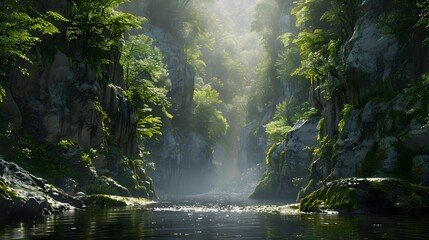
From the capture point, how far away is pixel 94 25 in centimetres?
2938

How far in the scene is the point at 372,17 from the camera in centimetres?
2775

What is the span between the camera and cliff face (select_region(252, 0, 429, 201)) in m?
20.0

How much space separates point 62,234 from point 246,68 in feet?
292

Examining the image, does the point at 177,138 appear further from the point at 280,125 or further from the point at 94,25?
the point at 94,25

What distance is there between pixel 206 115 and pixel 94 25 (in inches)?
1561

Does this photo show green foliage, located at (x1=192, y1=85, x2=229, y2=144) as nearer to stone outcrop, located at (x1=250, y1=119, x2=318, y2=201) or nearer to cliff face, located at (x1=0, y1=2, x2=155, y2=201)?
stone outcrop, located at (x1=250, y1=119, x2=318, y2=201)

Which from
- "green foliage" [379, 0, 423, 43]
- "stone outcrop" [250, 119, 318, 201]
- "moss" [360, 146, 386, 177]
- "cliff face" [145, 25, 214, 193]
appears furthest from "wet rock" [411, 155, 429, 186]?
"cliff face" [145, 25, 214, 193]

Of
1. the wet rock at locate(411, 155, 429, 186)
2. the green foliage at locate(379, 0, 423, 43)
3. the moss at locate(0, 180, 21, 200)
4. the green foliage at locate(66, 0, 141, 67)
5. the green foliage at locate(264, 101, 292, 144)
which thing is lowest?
the moss at locate(0, 180, 21, 200)

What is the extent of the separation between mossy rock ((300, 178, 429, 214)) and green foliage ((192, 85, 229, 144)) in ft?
168

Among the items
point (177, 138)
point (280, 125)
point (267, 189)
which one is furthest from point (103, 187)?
point (177, 138)

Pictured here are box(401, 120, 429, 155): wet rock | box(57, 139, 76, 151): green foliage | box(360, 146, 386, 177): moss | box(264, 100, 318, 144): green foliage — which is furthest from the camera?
box(264, 100, 318, 144): green foliage

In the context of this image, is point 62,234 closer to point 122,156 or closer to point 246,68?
point 122,156

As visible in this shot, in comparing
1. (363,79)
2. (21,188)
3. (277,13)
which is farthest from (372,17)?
(277,13)

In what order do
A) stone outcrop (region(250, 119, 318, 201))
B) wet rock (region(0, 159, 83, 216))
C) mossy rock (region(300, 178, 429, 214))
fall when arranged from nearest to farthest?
wet rock (region(0, 159, 83, 216))
mossy rock (region(300, 178, 429, 214))
stone outcrop (region(250, 119, 318, 201))
